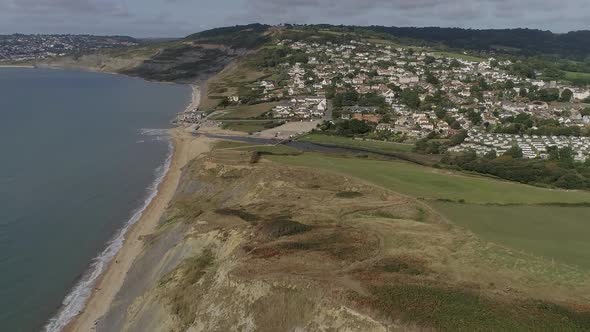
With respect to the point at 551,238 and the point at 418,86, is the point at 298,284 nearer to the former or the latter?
the point at 551,238

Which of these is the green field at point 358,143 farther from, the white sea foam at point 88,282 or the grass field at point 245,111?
the white sea foam at point 88,282

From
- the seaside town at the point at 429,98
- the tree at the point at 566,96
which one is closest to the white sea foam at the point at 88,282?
the seaside town at the point at 429,98

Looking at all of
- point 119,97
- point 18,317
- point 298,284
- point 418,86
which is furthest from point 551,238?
point 119,97

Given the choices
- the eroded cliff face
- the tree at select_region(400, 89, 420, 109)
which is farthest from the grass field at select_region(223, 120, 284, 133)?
the eroded cliff face

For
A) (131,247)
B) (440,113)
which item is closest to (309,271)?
(131,247)

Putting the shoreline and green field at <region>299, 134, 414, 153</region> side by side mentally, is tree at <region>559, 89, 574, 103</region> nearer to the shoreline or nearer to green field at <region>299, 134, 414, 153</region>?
green field at <region>299, 134, 414, 153</region>

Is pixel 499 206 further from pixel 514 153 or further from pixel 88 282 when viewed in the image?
pixel 88 282
